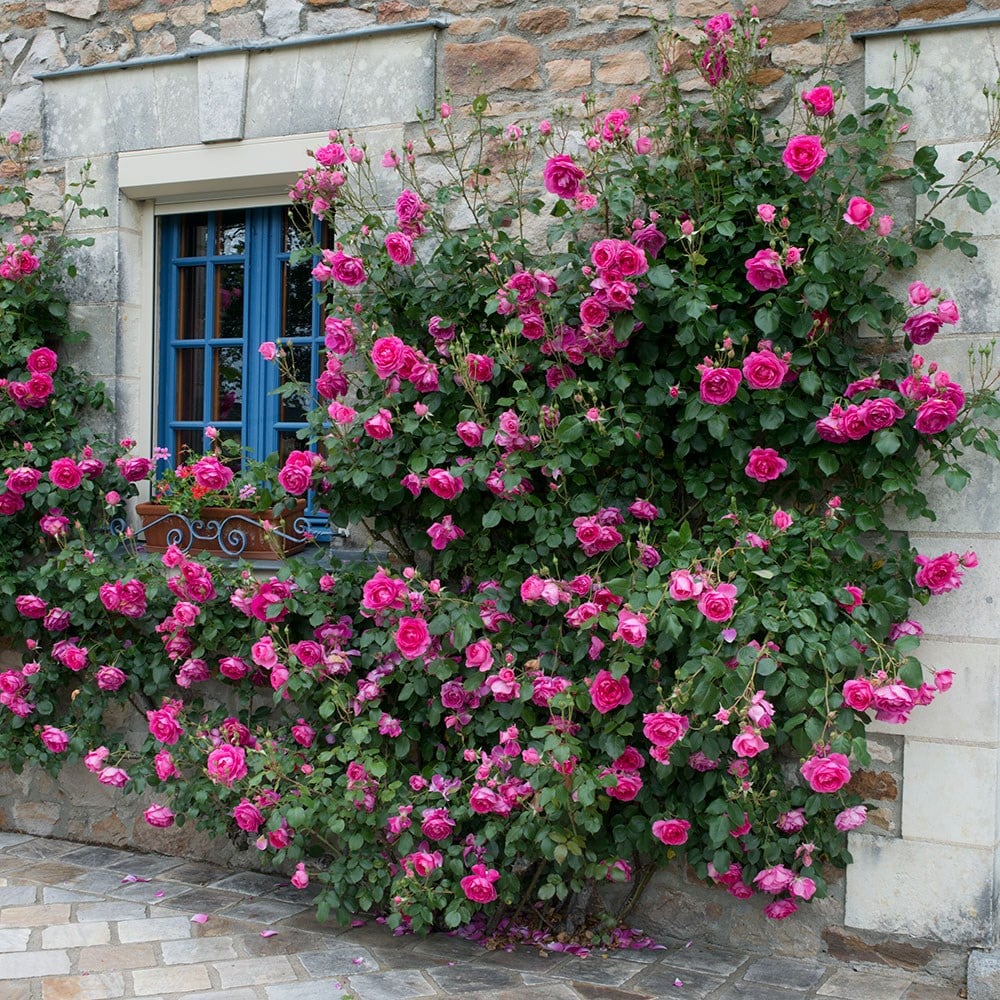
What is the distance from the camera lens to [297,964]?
12.1ft

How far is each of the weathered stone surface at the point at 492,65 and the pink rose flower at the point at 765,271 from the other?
3.75 ft

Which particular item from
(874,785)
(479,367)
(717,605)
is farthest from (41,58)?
(874,785)

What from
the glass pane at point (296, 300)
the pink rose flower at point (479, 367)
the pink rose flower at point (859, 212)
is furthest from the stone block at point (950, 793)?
the glass pane at point (296, 300)

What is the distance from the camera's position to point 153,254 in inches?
194

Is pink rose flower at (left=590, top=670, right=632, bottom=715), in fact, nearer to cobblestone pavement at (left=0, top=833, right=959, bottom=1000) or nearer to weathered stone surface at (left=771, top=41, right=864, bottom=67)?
cobblestone pavement at (left=0, top=833, right=959, bottom=1000)

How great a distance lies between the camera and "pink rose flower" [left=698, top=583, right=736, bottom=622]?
10.8 feet

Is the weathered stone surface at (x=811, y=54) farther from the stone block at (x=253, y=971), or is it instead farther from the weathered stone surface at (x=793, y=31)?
the stone block at (x=253, y=971)

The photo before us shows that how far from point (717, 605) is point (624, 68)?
1892 mm

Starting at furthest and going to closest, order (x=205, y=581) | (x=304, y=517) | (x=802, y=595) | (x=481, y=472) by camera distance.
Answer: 1. (x=304, y=517)
2. (x=205, y=581)
3. (x=481, y=472)
4. (x=802, y=595)

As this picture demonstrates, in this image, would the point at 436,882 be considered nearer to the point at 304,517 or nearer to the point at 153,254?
the point at 304,517

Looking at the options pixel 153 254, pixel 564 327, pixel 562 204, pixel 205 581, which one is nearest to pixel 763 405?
pixel 564 327

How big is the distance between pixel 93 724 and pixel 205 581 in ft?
3.07

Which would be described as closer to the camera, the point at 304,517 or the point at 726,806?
the point at 726,806

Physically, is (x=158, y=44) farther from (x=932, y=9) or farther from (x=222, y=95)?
(x=932, y=9)
